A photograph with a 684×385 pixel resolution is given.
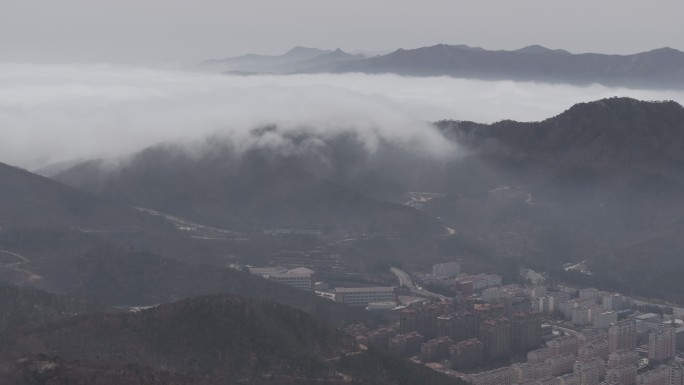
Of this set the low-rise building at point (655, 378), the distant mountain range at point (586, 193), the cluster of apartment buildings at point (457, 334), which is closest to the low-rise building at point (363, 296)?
the cluster of apartment buildings at point (457, 334)

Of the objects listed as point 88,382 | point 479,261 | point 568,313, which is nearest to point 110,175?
point 479,261

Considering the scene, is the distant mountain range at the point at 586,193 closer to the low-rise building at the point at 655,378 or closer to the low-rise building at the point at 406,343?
the low-rise building at the point at 655,378

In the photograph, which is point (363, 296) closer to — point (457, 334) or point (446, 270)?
point (446, 270)

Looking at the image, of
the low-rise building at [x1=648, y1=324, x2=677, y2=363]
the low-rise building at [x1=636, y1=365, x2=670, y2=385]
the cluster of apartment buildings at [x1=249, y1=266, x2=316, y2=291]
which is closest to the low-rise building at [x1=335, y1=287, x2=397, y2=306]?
the cluster of apartment buildings at [x1=249, y1=266, x2=316, y2=291]

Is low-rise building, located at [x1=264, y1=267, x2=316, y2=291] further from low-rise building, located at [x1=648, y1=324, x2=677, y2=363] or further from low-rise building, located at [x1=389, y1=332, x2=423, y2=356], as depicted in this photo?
low-rise building, located at [x1=648, y1=324, x2=677, y2=363]

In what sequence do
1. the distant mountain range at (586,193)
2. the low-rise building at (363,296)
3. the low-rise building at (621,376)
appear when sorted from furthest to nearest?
the distant mountain range at (586,193) < the low-rise building at (363,296) < the low-rise building at (621,376)

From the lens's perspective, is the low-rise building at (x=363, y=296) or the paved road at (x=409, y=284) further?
the paved road at (x=409, y=284)

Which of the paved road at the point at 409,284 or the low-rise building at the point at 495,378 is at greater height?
the low-rise building at the point at 495,378

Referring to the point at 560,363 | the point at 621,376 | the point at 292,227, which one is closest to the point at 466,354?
the point at 560,363
